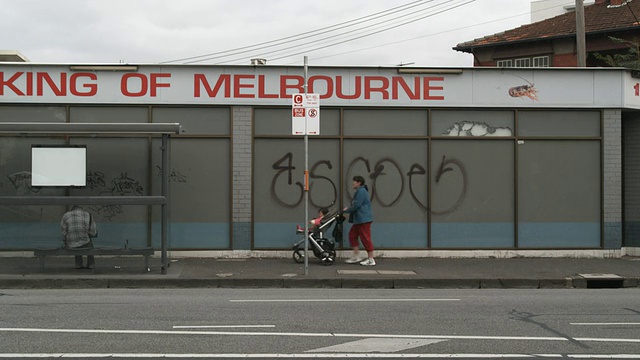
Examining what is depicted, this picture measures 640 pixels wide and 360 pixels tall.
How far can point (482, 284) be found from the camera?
1338 cm

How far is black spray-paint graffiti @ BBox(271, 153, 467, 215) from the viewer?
16.2m

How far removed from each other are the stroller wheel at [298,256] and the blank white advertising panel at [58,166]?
4349 mm

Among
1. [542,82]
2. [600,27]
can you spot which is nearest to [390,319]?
[542,82]

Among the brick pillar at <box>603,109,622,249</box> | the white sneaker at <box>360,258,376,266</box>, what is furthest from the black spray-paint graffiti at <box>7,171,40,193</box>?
the brick pillar at <box>603,109,622,249</box>

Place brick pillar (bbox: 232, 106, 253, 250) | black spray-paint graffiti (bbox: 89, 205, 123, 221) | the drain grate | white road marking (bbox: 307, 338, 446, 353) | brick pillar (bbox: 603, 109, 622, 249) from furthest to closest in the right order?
brick pillar (bbox: 603, 109, 622, 249)
brick pillar (bbox: 232, 106, 253, 250)
black spray-paint graffiti (bbox: 89, 205, 123, 221)
the drain grate
white road marking (bbox: 307, 338, 446, 353)

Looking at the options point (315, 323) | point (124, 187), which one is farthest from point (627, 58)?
point (315, 323)

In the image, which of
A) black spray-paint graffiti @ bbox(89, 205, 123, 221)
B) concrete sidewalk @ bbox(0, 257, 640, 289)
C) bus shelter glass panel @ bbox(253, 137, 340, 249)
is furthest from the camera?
bus shelter glass panel @ bbox(253, 137, 340, 249)

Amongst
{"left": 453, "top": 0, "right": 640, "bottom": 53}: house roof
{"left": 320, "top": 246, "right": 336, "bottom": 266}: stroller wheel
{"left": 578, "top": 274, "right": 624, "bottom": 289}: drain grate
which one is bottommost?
{"left": 578, "top": 274, "right": 624, "bottom": 289}: drain grate

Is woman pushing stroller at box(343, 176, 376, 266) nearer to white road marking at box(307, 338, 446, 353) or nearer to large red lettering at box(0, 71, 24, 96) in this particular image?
white road marking at box(307, 338, 446, 353)

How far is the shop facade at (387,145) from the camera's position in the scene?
15930mm

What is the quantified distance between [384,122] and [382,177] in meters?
1.20

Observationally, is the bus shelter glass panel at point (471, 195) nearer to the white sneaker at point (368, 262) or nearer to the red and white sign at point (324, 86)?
the red and white sign at point (324, 86)

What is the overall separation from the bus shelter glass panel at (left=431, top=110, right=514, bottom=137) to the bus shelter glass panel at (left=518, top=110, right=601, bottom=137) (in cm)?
34

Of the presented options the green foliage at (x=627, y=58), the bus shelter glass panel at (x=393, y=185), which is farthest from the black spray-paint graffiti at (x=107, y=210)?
the green foliage at (x=627, y=58)
